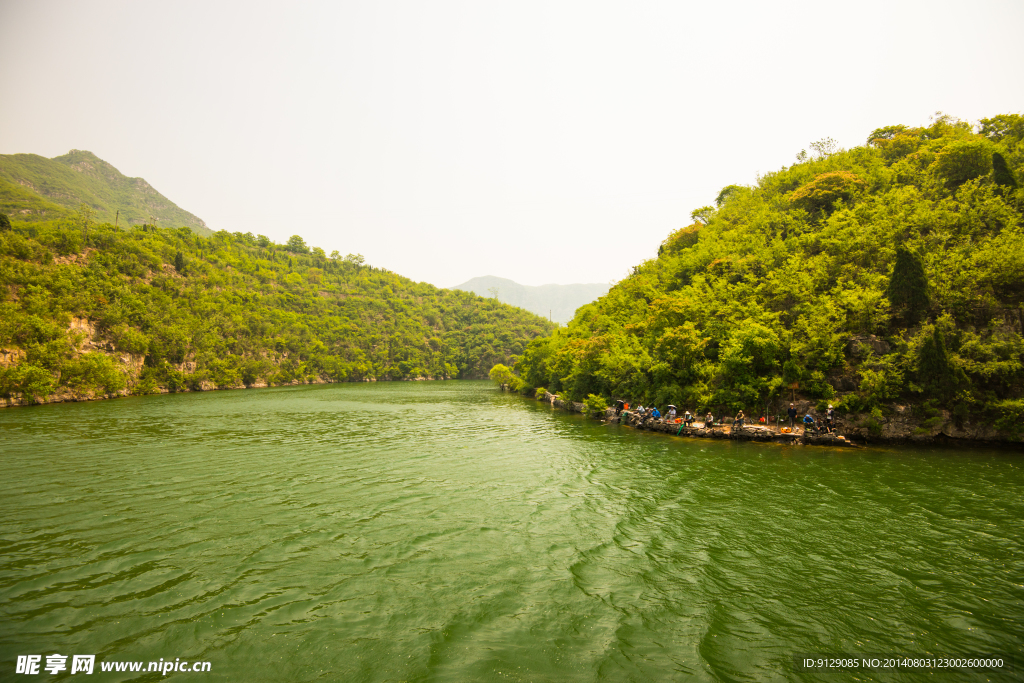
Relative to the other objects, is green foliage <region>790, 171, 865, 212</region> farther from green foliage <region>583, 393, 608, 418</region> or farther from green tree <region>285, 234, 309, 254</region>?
green tree <region>285, 234, 309, 254</region>

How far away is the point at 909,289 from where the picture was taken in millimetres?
28875

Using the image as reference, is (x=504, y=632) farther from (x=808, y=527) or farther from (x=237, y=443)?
(x=237, y=443)

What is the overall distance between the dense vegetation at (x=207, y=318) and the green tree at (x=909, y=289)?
86270 mm

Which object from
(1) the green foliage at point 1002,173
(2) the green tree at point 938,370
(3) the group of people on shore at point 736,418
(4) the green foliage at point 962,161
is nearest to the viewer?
(2) the green tree at point 938,370

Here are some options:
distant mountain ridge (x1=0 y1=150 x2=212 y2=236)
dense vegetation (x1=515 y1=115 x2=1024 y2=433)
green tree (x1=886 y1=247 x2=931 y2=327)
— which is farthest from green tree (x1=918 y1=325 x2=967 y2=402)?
distant mountain ridge (x1=0 y1=150 x2=212 y2=236)

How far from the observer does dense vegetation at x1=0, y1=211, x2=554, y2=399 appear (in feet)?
183

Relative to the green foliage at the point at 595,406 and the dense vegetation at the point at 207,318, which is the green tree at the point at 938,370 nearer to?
the green foliage at the point at 595,406

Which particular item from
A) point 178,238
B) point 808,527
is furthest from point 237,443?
point 178,238

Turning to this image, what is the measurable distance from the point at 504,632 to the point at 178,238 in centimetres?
14039

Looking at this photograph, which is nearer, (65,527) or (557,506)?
(65,527)

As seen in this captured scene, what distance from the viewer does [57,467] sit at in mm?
21219

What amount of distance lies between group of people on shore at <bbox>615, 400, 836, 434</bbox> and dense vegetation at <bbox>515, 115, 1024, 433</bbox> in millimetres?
1534

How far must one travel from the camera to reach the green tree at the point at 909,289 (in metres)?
28.6

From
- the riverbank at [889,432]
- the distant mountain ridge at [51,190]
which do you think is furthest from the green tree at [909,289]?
the distant mountain ridge at [51,190]
